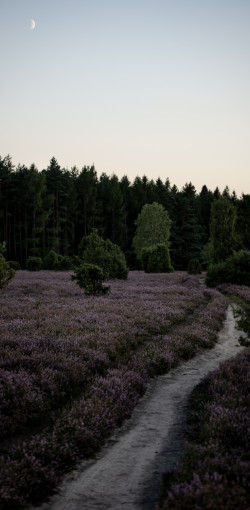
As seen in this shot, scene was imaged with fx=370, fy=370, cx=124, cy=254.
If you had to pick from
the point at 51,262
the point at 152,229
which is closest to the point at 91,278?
the point at 51,262

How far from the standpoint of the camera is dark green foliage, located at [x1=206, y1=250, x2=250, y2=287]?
36688 millimetres

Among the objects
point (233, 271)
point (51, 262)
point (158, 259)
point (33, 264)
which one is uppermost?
point (158, 259)

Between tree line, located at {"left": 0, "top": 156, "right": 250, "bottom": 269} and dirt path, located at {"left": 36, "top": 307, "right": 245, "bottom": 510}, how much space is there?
57.7 metres

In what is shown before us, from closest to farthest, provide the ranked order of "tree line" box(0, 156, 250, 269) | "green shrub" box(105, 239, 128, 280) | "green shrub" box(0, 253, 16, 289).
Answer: "green shrub" box(0, 253, 16, 289) → "green shrub" box(105, 239, 128, 280) → "tree line" box(0, 156, 250, 269)

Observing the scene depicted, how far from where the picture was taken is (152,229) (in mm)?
83875

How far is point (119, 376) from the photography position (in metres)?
9.30

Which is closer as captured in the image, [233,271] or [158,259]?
[233,271]

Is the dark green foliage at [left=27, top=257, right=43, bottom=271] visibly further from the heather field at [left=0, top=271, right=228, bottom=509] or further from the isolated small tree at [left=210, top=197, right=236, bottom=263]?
the heather field at [left=0, top=271, right=228, bottom=509]

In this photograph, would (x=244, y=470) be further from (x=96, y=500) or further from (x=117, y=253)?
(x=117, y=253)

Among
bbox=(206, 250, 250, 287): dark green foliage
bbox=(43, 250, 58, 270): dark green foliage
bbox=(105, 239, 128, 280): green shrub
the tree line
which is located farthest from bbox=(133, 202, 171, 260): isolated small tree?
bbox=(206, 250, 250, 287): dark green foliage

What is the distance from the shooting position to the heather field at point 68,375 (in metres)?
5.59

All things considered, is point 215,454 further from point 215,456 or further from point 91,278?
point 91,278

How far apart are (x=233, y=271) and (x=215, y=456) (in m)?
33.2

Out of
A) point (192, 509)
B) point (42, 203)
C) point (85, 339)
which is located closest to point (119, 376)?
point (85, 339)
